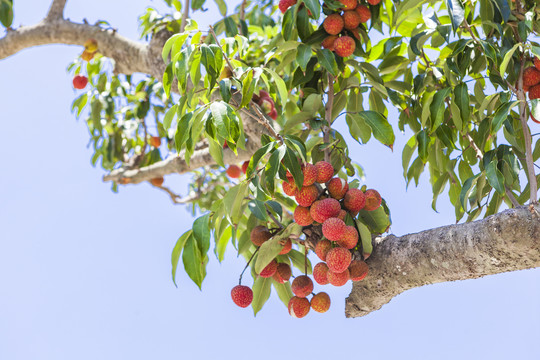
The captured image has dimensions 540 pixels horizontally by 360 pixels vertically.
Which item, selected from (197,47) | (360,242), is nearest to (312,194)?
(360,242)

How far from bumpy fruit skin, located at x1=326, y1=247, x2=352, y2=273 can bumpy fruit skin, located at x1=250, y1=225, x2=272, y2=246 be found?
228 mm

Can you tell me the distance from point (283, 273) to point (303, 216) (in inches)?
8.5

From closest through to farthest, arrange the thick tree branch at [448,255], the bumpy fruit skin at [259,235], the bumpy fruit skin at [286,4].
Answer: the thick tree branch at [448,255] → the bumpy fruit skin at [259,235] → the bumpy fruit skin at [286,4]

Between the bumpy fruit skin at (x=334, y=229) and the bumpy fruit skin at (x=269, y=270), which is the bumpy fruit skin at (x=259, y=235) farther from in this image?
the bumpy fruit skin at (x=334, y=229)

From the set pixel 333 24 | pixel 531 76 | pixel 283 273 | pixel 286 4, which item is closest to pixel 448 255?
pixel 283 273

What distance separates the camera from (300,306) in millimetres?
1452

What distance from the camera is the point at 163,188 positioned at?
11.2ft

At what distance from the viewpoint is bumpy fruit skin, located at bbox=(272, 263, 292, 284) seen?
59.3 inches

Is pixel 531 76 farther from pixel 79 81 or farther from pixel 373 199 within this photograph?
pixel 79 81

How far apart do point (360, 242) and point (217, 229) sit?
357mm

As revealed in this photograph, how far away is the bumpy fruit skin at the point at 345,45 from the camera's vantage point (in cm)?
154

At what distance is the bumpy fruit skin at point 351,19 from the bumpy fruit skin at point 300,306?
0.77m

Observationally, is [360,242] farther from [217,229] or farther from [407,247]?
[217,229]

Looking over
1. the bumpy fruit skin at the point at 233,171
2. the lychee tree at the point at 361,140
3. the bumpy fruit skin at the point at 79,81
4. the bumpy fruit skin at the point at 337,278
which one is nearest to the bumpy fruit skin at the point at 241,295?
the lychee tree at the point at 361,140
